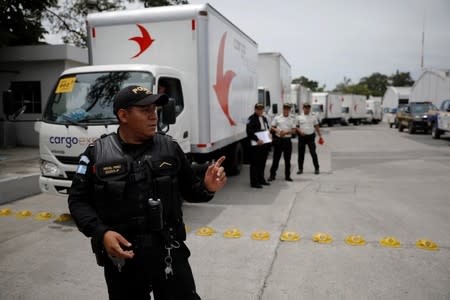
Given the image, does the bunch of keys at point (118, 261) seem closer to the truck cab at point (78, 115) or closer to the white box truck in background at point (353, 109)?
the truck cab at point (78, 115)

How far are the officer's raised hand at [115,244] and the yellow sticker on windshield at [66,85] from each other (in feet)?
15.5

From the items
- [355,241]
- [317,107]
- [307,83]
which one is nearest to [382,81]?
[307,83]

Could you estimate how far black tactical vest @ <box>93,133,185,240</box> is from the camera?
87.5 inches

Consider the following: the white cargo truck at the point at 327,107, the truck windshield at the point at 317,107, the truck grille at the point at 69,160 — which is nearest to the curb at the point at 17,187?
the truck grille at the point at 69,160

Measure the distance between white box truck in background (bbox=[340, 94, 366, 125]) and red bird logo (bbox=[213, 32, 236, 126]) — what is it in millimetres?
31519

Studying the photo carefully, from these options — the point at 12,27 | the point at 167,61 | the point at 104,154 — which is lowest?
the point at 104,154

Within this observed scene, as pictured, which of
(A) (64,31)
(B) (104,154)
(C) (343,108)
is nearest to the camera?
(B) (104,154)

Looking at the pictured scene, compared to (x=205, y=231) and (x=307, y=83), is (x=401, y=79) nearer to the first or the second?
(x=307, y=83)

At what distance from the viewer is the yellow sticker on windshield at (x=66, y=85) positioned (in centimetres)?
635

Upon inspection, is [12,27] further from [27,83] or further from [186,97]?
[186,97]

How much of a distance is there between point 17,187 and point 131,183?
687cm

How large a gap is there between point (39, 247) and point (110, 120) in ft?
6.23

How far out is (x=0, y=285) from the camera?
4.20 m

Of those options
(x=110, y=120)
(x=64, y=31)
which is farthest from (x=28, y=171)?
(x=64, y=31)
